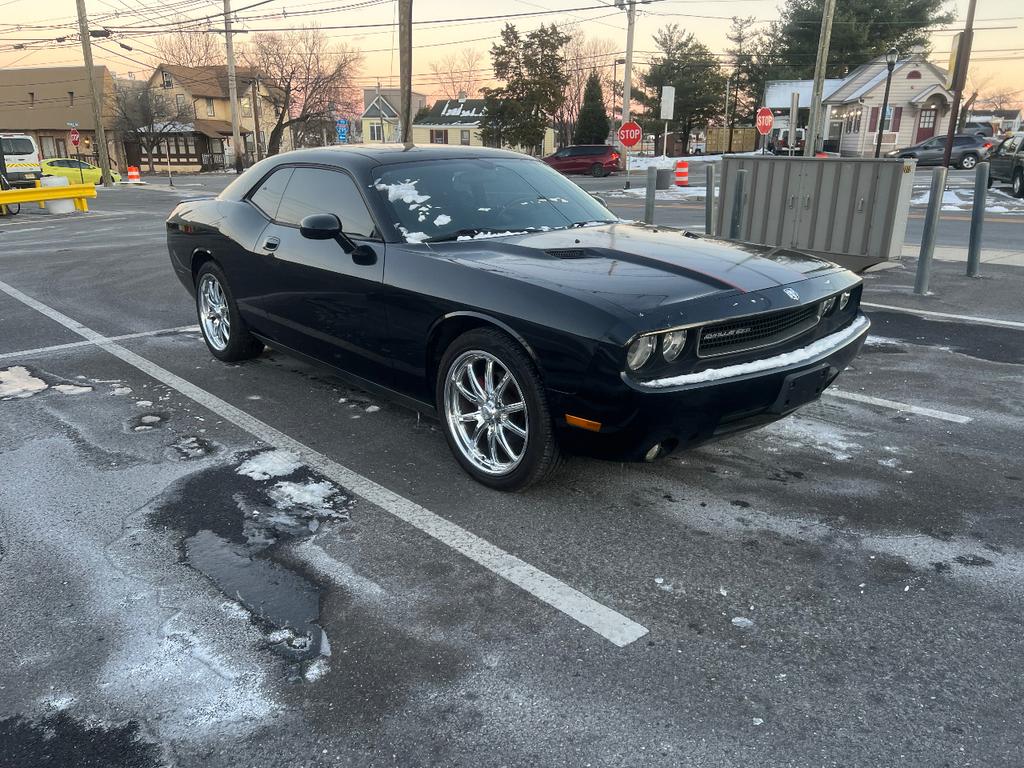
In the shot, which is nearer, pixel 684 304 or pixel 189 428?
pixel 684 304

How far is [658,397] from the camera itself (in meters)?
3.09

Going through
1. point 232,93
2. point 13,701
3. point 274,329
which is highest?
point 232,93

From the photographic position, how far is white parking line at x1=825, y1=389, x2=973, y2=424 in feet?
15.6

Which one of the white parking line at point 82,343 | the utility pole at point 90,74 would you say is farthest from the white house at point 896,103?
the white parking line at point 82,343

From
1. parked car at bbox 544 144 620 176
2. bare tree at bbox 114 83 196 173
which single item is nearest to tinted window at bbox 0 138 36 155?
parked car at bbox 544 144 620 176

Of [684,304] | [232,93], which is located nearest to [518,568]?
[684,304]

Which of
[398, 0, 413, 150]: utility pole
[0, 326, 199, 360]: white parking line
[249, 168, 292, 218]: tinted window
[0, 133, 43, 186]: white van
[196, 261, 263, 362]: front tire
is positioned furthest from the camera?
[0, 133, 43, 186]: white van

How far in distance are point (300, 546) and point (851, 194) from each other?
7.96 meters

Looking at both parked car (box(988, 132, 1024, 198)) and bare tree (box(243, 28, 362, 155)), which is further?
bare tree (box(243, 28, 362, 155))

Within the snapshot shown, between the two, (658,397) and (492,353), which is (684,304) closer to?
(658,397)

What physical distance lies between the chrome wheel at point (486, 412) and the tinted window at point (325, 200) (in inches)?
41.0

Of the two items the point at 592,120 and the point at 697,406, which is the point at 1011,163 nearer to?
the point at 697,406

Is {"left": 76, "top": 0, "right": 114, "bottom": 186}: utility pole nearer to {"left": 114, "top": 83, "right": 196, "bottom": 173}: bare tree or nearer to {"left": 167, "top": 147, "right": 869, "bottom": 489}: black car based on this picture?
{"left": 114, "top": 83, "right": 196, "bottom": 173}: bare tree

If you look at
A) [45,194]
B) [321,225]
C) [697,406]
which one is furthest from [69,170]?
[697,406]
